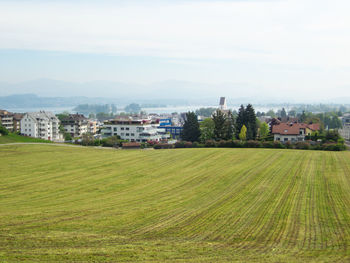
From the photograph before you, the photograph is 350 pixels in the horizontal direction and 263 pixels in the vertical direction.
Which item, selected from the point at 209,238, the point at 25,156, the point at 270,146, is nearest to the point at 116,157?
the point at 25,156

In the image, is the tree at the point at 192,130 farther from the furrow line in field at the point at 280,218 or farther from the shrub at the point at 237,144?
the furrow line in field at the point at 280,218

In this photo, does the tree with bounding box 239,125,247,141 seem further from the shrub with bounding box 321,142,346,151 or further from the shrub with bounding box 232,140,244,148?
the shrub with bounding box 321,142,346,151

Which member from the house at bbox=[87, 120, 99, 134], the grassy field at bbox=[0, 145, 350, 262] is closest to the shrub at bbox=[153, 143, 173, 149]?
the grassy field at bbox=[0, 145, 350, 262]

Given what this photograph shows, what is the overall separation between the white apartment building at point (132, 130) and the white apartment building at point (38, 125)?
1775 cm

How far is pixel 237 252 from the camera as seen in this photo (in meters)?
13.7

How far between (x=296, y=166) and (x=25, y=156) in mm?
30753

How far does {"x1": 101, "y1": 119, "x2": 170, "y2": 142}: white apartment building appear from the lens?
249 ft

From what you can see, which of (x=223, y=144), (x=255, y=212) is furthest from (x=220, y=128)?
(x=255, y=212)

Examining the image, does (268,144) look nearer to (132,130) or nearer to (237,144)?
(237,144)

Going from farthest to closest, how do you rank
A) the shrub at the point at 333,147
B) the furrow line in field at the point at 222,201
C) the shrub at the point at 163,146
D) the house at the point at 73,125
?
the house at the point at 73,125, the shrub at the point at 163,146, the shrub at the point at 333,147, the furrow line in field at the point at 222,201

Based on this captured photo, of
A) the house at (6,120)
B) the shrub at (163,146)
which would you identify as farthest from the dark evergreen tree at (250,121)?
the house at (6,120)

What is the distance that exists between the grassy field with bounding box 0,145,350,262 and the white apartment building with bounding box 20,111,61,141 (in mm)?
49255

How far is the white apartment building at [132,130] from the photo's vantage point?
249 ft

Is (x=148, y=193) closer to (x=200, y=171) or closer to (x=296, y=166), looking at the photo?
(x=200, y=171)
